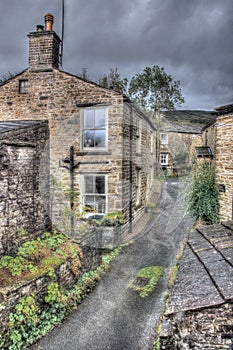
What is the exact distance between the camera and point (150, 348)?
14.4 feet

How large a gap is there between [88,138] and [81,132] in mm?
332

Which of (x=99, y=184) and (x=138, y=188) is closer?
(x=99, y=184)

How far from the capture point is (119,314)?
538cm

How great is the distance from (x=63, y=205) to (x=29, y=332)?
3.94 m

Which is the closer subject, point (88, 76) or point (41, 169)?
point (41, 169)

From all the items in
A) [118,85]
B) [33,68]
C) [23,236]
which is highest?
[118,85]

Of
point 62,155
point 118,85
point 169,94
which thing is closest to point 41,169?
point 62,155

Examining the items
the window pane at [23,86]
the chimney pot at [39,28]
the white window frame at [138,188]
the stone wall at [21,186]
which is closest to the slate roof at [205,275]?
the stone wall at [21,186]

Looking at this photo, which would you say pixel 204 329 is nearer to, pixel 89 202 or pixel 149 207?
pixel 89 202

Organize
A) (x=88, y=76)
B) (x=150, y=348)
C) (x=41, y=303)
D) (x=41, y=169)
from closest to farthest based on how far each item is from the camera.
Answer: (x=150, y=348) < (x=41, y=303) < (x=41, y=169) < (x=88, y=76)

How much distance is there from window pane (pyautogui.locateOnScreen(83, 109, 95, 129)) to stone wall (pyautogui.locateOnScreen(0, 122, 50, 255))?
1.45 meters

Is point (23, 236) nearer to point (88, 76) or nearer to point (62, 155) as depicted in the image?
point (62, 155)

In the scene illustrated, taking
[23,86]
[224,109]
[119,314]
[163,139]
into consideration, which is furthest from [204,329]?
[163,139]

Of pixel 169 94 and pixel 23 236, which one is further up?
pixel 169 94
